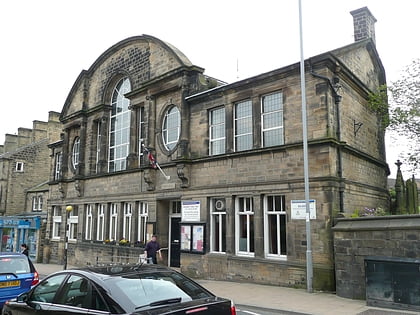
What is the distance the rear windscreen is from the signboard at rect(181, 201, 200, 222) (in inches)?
299

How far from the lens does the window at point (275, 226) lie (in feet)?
45.5

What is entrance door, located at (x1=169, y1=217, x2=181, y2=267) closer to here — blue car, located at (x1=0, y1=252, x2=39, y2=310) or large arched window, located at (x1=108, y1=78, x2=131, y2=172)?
large arched window, located at (x1=108, y1=78, x2=131, y2=172)

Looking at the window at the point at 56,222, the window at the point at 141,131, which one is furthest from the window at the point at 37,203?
the window at the point at 141,131

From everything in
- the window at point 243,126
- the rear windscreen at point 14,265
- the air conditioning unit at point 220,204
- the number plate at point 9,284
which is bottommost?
the number plate at point 9,284

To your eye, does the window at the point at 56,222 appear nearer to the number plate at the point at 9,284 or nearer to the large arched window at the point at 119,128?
the large arched window at the point at 119,128

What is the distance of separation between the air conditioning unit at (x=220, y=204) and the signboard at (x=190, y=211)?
87 cm

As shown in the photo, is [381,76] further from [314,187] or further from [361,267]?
[361,267]

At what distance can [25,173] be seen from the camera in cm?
3862

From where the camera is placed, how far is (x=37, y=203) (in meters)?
36.2

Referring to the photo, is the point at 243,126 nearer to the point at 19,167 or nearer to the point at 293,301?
the point at 293,301

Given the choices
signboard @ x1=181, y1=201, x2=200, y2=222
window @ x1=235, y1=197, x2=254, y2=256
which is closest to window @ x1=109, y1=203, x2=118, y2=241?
signboard @ x1=181, y1=201, x2=200, y2=222

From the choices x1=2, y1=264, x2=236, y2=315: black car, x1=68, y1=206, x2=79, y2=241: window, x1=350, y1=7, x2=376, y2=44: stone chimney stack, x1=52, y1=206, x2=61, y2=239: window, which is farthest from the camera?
x1=52, y1=206, x2=61, y2=239: window

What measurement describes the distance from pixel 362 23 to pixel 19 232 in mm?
30384

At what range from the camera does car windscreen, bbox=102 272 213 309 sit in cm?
448
